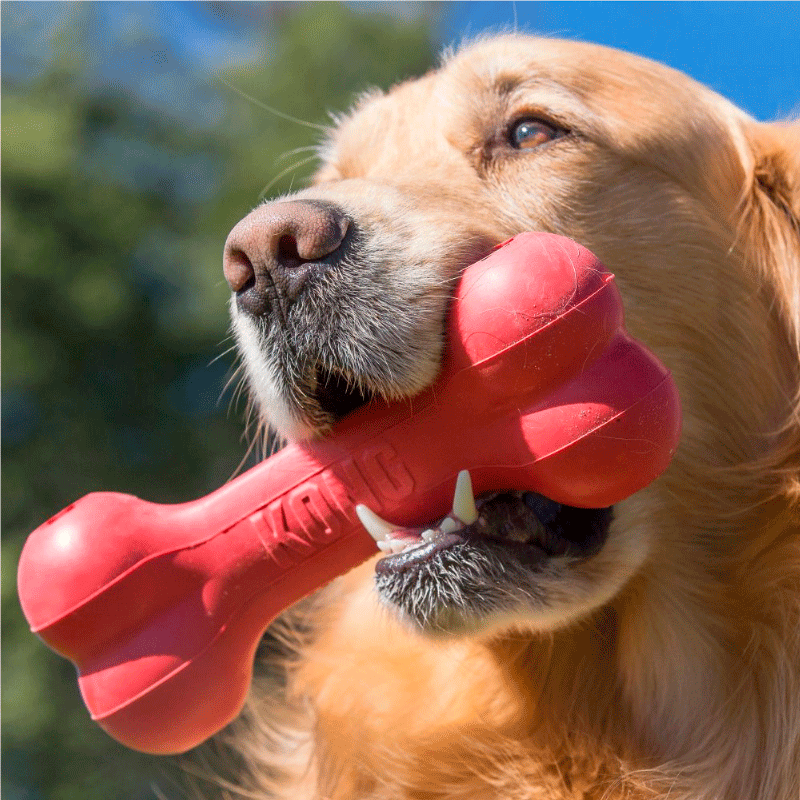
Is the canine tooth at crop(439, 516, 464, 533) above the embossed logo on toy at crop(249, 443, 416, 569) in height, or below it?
below

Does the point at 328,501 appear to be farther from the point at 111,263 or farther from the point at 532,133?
the point at 111,263

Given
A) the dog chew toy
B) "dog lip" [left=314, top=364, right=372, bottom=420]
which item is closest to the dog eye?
the dog chew toy

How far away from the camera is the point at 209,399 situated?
33.8 ft

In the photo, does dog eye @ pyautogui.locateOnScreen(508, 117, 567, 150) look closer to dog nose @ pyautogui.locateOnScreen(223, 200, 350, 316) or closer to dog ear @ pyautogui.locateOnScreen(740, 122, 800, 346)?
dog ear @ pyautogui.locateOnScreen(740, 122, 800, 346)

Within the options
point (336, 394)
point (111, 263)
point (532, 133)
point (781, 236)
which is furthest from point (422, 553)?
point (111, 263)

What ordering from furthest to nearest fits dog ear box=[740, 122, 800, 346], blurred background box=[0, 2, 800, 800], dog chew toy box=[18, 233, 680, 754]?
blurred background box=[0, 2, 800, 800] → dog ear box=[740, 122, 800, 346] → dog chew toy box=[18, 233, 680, 754]

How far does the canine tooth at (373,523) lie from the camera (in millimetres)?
1963

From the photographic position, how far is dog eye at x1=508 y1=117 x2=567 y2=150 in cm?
253

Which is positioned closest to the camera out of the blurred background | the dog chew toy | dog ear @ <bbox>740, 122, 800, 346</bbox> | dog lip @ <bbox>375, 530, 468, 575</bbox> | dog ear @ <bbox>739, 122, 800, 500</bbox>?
the dog chew toy

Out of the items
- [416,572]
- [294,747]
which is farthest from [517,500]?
[294,747]

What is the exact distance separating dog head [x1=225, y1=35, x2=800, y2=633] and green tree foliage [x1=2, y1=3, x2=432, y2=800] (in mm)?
6698

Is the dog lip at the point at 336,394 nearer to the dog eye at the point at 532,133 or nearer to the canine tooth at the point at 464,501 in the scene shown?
the canine tooth at the point at 464,501

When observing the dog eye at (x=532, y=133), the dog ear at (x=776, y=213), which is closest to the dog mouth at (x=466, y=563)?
the dog ear at (x=776, y=213)

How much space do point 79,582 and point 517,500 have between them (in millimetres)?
859
